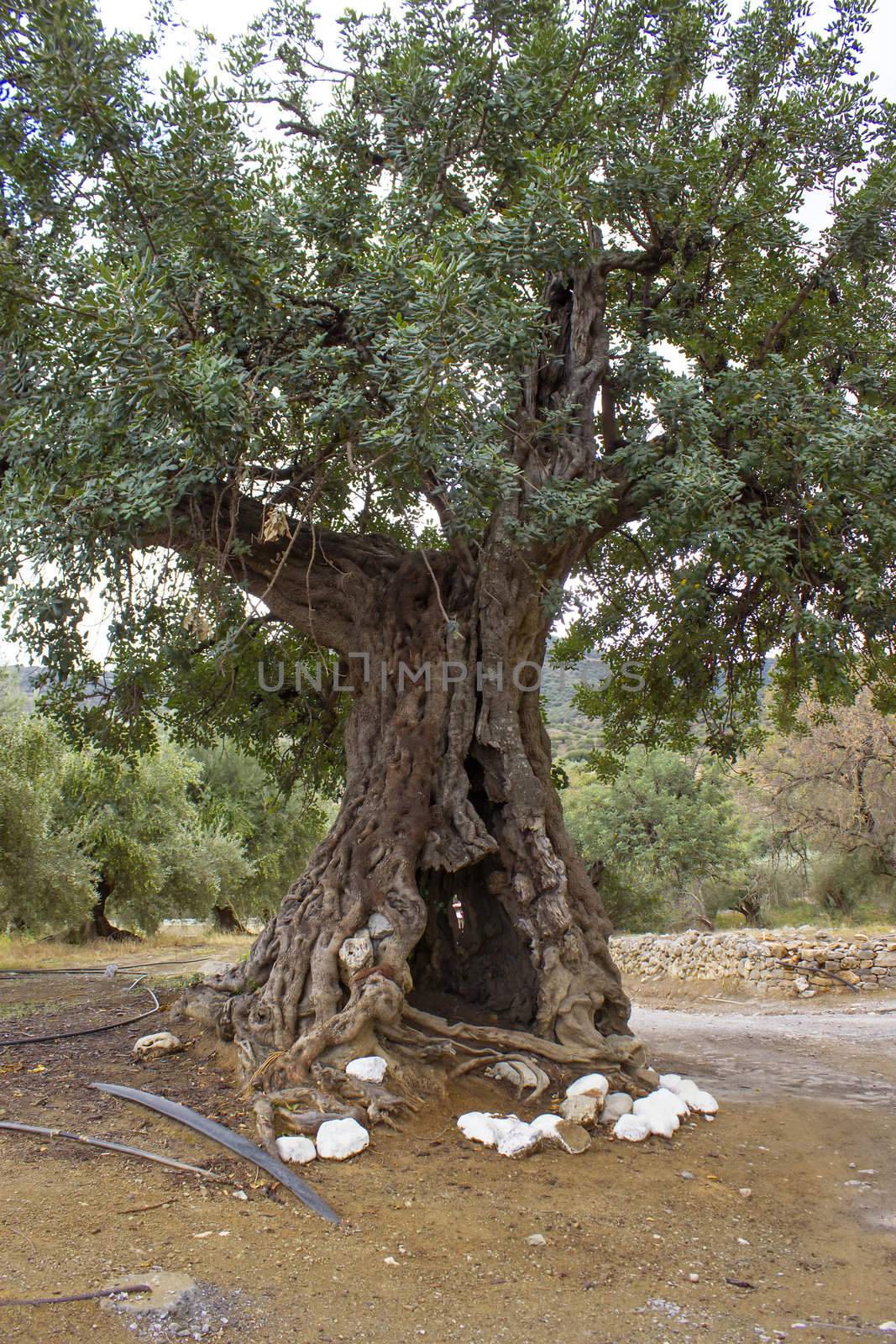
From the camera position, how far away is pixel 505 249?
5391 millimetres

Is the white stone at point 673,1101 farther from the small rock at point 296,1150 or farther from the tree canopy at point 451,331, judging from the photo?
the tree canopy at point 451,331

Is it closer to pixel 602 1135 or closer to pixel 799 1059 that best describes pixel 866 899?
pixel 799 1059

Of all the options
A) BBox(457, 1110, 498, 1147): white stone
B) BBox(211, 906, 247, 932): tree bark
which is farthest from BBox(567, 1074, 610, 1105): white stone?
BBox(211, 906, 247, 932): tree bark

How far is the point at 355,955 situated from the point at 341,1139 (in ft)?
3.75

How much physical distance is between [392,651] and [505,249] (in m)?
2.86

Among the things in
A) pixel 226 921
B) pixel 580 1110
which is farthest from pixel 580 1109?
pixel 226 921

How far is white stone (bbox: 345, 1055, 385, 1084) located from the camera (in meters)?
5.02

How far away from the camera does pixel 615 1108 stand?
17.5 feet

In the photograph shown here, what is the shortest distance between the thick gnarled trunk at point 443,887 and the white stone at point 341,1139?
1.48 feet

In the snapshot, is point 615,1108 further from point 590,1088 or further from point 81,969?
point 81,969

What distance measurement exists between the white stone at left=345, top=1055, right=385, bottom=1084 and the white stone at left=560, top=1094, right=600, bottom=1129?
1.07m

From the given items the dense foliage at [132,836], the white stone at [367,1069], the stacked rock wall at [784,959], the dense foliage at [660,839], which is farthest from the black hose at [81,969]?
the dense foliage at [660,839]

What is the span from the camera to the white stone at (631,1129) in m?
5.09

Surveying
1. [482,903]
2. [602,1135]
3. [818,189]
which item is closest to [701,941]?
[482,903]
